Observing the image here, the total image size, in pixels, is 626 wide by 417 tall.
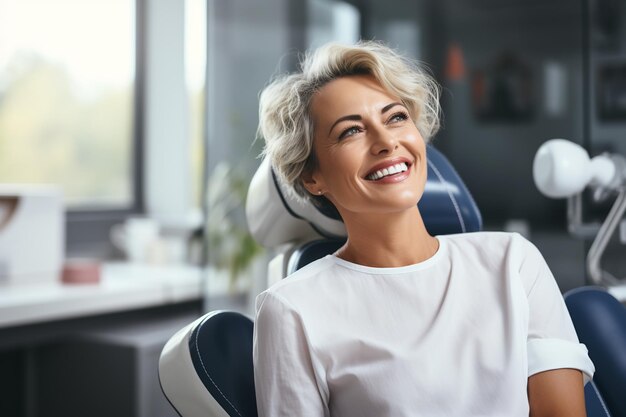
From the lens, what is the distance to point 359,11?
2.45 m

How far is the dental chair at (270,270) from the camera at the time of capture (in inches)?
46.9

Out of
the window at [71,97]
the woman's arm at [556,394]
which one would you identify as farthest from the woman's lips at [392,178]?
the window at [71,97]

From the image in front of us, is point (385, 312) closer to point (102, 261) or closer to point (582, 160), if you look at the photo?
point (582, 160)

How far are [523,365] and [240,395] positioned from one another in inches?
17.3

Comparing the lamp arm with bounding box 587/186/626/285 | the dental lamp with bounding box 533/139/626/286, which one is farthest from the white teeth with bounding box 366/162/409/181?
the lamp arm with bounding box 587/186/626/285

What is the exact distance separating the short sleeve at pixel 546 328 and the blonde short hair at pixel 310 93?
0.32 meters

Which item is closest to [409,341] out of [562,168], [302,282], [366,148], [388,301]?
[388,301]

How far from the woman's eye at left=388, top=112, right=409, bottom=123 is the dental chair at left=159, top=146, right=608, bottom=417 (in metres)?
0.21

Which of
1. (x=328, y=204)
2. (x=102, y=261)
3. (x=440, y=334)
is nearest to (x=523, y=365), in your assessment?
(x=440, y=334)

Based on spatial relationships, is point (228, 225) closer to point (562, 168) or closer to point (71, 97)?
point (71, 97)

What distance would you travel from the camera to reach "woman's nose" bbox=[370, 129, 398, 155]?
115 cm

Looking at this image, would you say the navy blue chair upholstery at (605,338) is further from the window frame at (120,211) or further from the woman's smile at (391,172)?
the window frame at (120,211)

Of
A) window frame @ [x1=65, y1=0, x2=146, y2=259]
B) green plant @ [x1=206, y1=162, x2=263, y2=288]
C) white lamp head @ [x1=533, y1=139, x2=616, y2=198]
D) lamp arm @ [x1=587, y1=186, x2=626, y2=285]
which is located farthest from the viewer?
window frame @ [x1=65, y1=0, x2=146, y2=259]

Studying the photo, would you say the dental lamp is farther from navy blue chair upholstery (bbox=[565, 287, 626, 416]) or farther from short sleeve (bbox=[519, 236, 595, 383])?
short sleeve (bbox=[519, 236, 595, 383])
